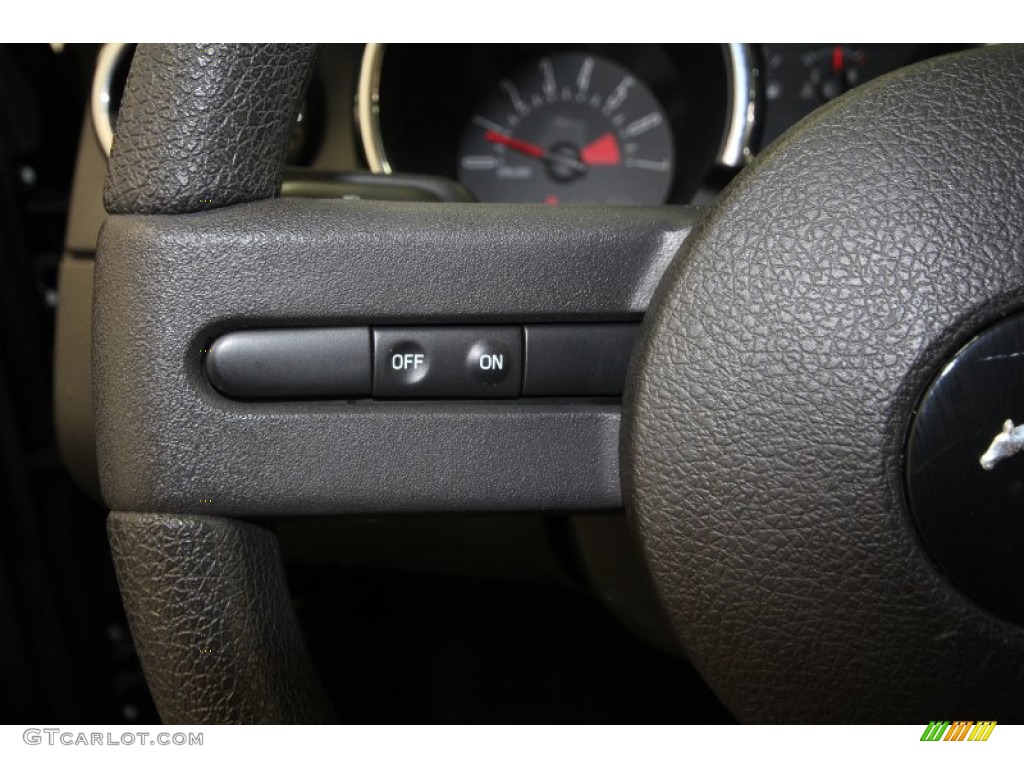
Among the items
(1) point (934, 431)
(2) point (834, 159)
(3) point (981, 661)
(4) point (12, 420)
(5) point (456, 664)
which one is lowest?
(5) point (456, 664)

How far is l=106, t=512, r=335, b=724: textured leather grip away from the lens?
54 centimetres

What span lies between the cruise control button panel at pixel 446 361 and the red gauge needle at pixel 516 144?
3.49 ft

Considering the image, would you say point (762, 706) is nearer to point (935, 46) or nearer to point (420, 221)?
point (420, 221)

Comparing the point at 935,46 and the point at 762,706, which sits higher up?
the point at 935,46

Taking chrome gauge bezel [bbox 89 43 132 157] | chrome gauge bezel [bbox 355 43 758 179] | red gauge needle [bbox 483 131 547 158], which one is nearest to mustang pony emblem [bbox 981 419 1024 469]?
chrome gauge bezel [bbox 89 43 132 157]

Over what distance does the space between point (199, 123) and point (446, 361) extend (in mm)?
160

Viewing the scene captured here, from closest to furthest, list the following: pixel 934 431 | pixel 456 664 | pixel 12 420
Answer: pixel 934 431 < pixel 12 420 < pixel 456 664

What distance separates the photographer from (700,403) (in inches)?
20.8

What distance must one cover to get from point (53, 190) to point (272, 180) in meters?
0.71

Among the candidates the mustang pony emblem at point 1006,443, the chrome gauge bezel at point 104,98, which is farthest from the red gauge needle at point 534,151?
the mustang pony emblem at point 1006,443

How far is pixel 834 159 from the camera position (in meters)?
0.53

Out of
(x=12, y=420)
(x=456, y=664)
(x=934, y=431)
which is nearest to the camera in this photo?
(x=934, y=431)

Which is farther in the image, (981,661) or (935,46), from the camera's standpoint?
(935,46)

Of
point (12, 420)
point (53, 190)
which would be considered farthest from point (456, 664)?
point (53, 190)
